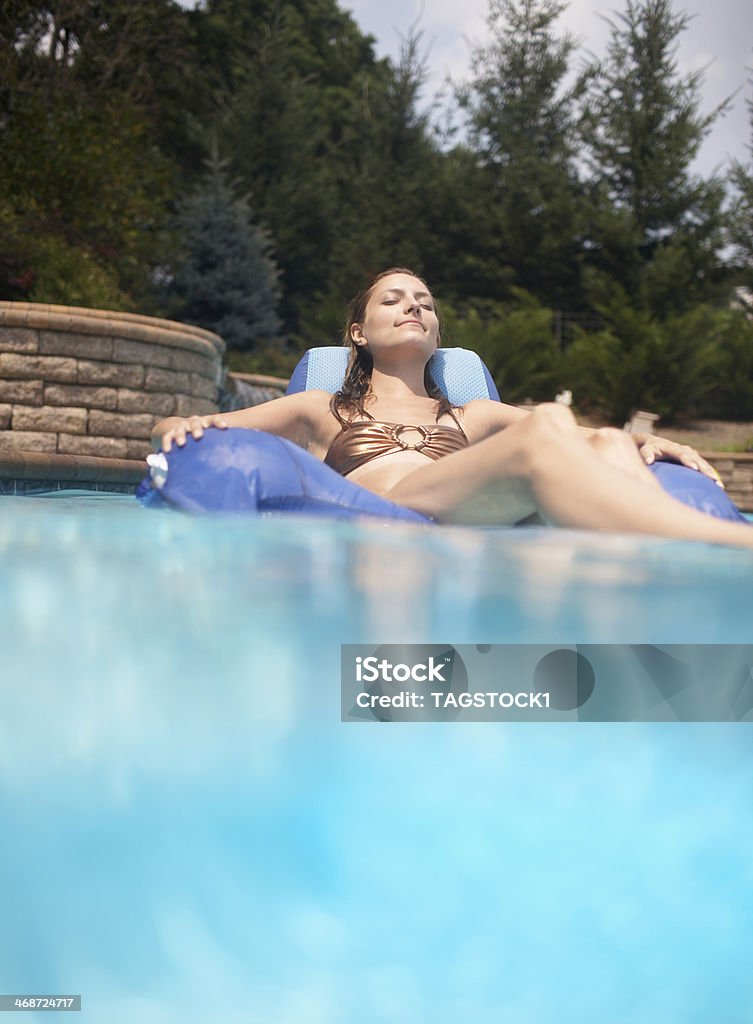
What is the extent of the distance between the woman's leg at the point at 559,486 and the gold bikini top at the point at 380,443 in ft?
2.07

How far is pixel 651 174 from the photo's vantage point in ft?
59.1

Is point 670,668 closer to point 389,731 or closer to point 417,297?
point 389,731

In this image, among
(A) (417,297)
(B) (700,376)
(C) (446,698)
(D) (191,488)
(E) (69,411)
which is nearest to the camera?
(C) (446,698)

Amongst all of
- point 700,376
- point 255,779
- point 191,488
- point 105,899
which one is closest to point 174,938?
point 105,899

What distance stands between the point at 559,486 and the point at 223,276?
15028 mm

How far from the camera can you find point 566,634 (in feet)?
4.54

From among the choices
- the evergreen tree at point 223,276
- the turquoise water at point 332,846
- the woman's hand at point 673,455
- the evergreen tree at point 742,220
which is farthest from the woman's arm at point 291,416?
the evergreen tree at point 742,220

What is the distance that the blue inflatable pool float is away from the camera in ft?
9.03

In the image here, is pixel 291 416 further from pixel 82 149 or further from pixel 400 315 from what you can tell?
pixel 82 149

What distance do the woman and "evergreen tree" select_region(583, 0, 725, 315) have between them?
47.0 ft

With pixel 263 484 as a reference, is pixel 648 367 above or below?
above

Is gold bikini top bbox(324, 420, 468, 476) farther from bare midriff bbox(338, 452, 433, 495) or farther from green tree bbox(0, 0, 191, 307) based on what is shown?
green tree bbox(0, 0, 191, 307)

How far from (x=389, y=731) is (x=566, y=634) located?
0.31m

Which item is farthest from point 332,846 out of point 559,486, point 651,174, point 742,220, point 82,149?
point 651,174
